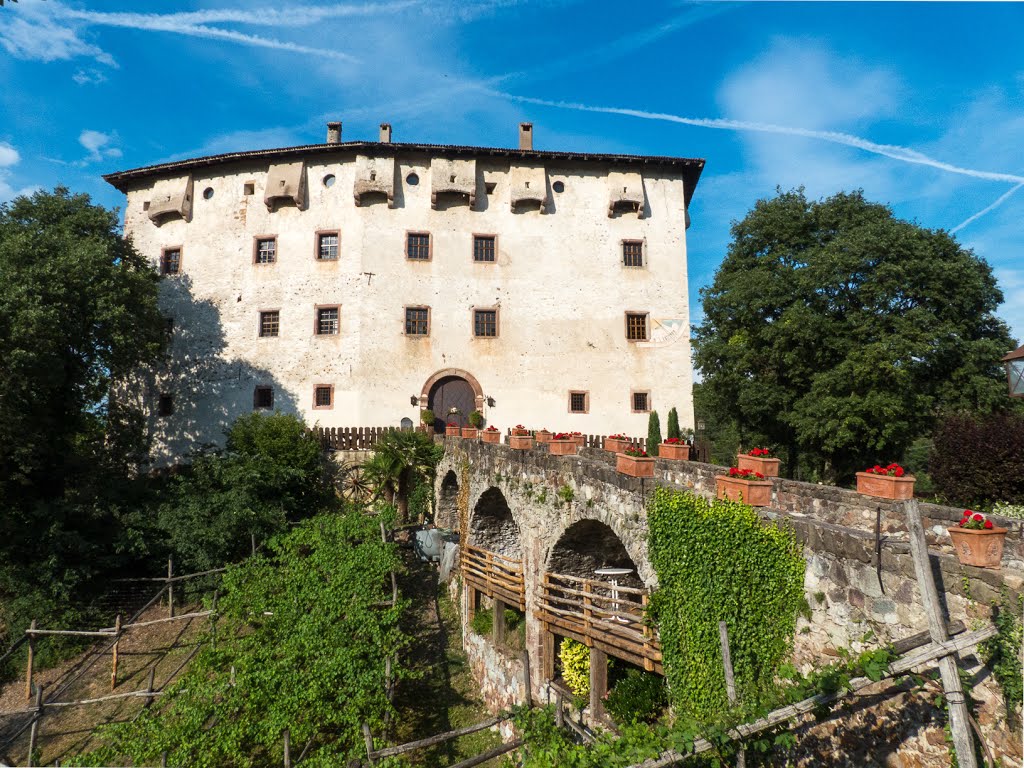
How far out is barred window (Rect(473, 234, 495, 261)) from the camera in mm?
24062

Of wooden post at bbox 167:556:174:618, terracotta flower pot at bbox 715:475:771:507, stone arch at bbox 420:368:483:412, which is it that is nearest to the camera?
terracotta flower pot at bbox 715:475:771:507

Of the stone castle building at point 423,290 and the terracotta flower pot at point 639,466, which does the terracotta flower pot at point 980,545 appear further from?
the stone castle building at point 423,290

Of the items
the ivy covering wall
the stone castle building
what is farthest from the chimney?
the ivy covering wall

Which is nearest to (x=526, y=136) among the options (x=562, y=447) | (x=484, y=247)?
(x=484, y=247)

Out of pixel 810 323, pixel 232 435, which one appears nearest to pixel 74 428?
pixel 232 435

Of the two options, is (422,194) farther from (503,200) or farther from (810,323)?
(810,323)

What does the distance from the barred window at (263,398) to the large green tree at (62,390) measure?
14.0 ft

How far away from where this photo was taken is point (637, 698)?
9008mm

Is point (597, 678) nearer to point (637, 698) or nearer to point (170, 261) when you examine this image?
point (637, 698)

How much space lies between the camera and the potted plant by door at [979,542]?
384cm

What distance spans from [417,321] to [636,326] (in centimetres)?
927

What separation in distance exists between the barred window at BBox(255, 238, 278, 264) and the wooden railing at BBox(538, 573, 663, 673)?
64.3ft

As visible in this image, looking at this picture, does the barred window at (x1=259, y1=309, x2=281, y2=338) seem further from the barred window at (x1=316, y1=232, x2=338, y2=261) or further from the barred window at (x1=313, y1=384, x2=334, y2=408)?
the barred window at (x1=313, y1=384, x2=334, y2=408)

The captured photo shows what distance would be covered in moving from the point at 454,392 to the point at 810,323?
43.5ft
